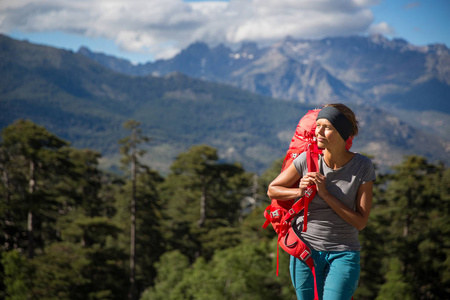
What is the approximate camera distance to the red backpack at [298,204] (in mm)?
3430

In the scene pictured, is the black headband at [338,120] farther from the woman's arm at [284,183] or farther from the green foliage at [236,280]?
the green foliage at [236,280]

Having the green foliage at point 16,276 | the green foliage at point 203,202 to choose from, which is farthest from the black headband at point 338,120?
the green foliage at point 203,202

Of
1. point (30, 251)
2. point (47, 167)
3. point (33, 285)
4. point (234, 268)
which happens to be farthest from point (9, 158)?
point (234, 268)

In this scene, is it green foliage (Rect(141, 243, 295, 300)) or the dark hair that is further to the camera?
green foliage (Rect(141, 243, 295, 300))

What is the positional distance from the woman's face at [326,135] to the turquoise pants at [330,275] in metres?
0.87

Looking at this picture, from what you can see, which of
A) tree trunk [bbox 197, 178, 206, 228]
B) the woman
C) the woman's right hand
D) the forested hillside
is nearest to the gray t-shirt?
the woman

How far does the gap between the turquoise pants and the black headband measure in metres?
0.96

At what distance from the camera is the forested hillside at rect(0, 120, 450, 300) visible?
20250 millimetres

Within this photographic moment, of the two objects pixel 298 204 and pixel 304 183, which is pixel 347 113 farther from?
pixel 298 204

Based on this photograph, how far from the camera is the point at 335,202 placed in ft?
10.7

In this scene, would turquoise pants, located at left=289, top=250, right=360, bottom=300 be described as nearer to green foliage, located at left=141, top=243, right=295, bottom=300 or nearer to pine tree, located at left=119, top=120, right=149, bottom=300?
green foliage, located at left=141, top=243, right=295, bottom=300

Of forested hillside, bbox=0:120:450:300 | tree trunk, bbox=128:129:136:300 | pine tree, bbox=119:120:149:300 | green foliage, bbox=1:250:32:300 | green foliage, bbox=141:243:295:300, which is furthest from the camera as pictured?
tree trunk, bbox=128:129:136:300

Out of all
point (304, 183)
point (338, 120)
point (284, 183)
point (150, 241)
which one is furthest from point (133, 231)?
point (338, 120)

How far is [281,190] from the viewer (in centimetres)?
350
